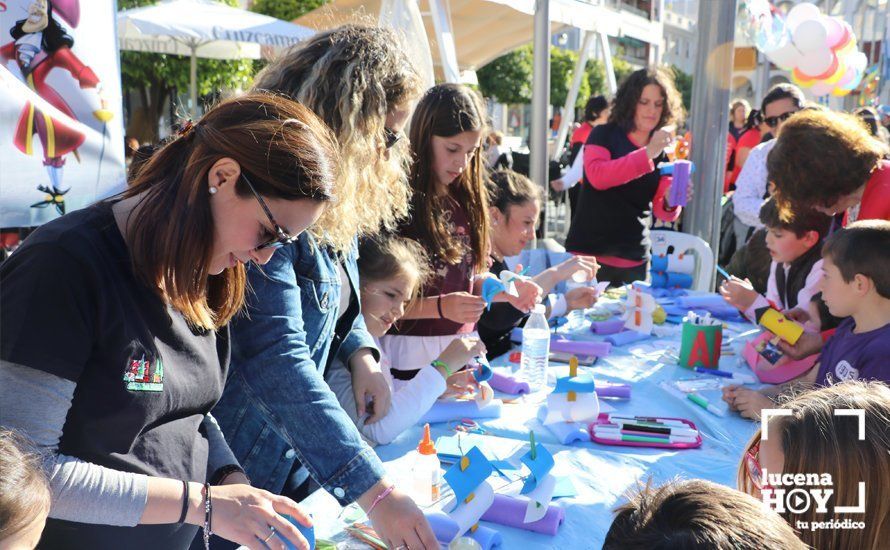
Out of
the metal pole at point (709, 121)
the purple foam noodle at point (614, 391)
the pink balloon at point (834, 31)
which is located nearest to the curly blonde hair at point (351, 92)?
the purple foam noodle at point (614, 391)

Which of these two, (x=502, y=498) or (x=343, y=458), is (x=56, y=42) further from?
(x=502, y=498)

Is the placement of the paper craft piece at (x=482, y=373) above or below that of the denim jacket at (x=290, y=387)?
below

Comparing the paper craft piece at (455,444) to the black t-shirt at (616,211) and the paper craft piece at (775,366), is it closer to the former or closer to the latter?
the paper craft piece at (775,366)

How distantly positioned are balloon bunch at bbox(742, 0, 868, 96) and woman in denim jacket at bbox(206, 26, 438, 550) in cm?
536

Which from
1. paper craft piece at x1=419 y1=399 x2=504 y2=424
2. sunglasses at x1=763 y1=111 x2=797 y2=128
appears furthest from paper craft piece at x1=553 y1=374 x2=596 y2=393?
sunglasses at x1=763 y1=111 x2=797 y2=128

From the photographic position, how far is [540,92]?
4.50 m

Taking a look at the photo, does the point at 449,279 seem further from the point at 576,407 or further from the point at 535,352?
the point at 576,407

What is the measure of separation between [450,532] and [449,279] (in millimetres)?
1110

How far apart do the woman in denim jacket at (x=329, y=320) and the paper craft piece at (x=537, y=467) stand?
14.0 inches

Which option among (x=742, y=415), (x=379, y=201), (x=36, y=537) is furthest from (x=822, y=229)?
(x=36, y=537)

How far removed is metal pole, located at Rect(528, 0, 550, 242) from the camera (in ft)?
14.4

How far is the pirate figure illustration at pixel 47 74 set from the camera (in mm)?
2318

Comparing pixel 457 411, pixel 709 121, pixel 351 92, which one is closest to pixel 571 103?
pixel 709 121

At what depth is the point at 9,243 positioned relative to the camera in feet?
14.4
